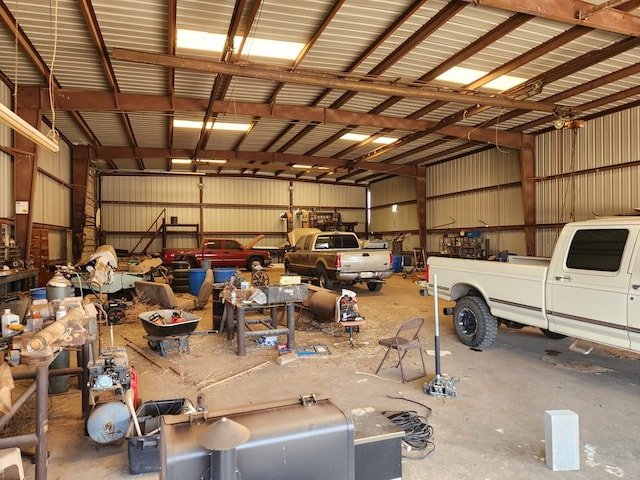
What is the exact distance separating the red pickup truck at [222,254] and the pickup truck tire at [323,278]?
6.88 meters

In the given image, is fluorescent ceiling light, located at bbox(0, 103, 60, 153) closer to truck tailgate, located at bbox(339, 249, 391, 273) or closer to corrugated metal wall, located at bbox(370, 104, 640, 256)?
truck tailgate, located at bbox(339, 249, 391, 273)

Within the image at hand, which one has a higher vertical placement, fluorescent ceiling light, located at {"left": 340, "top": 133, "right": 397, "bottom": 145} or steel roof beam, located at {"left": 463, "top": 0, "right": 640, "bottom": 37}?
fluorescent ceiling light, located at {"left": 340, "top": 133, "right": 397, "bottom": 145}

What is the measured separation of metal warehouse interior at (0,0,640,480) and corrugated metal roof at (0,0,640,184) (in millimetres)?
59

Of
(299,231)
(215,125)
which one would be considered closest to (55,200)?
(215,125)

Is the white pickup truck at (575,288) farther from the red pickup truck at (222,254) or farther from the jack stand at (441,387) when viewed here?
the red pickup truck at (222,254)

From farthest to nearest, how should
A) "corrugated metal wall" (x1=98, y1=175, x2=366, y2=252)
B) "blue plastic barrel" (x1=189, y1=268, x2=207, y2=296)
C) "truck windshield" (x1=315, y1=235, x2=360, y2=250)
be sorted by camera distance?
"corrugated metal wall" (x1=98, y1=175, x2=366, y2=252)
"truck windshield" (x1=315, y1=235, x2=360, y2=250)
"blue plastic barrel" (x1=189, y1=268, x2=207, y2=296)

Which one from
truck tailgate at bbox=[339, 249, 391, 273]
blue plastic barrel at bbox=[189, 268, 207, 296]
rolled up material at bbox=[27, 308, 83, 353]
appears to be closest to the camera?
rolled up material at bbox=[27, 308, 83, 353]

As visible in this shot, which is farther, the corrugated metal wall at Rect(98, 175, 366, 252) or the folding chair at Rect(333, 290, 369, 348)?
the corrugated metal wall at Rect(98, 175, 366, 252)

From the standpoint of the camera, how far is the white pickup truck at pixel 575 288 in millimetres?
4203

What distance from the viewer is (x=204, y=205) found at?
2144cm

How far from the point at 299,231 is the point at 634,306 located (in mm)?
15206

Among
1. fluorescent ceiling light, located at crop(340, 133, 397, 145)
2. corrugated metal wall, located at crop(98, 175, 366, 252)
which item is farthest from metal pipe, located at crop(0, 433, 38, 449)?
corrugated metal wall, located at crop(98, 175, 366, 252)

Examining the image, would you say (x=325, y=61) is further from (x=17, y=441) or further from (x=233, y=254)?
(x=233, y=254)

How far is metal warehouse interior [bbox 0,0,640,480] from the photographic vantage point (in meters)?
2.91
